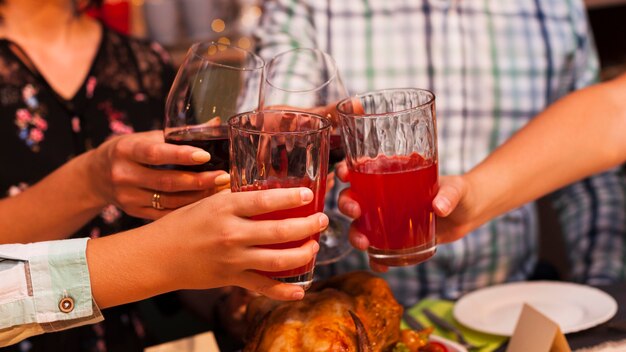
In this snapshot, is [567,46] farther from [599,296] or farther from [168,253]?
[168,253]

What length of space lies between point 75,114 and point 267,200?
1373 mm

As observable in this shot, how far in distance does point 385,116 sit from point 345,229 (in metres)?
0.35

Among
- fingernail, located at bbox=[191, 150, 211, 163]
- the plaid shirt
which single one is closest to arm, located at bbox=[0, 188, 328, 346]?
fingernail, located at bbox=[191, 150, 211, 163]

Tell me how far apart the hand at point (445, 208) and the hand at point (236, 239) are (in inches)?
8.3

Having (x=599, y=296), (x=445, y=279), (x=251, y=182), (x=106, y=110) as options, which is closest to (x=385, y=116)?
(x=251, y=182)

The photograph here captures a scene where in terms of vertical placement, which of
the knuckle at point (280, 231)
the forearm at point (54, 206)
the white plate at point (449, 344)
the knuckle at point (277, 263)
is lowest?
the white plate at point (449, 344)

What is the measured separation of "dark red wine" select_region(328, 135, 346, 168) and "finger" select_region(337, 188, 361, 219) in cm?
6

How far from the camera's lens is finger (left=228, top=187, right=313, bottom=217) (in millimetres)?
861

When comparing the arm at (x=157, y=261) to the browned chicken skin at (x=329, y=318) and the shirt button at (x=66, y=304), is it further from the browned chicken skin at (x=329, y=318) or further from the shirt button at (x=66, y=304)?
the browned chicken skin at (x=329, y=318)

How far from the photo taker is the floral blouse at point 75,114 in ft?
6.48

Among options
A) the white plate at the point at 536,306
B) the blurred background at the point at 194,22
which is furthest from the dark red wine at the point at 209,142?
the blurred background at the point at 194,22

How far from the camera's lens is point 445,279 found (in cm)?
210

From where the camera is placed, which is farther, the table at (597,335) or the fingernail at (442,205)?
the table at (597,335)

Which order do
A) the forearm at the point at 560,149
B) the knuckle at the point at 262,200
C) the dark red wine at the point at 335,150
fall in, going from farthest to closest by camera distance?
the forearm at the point at 560,149 → the dark red wine at the point at 335,150 → the knuckle at the point at 262,200
